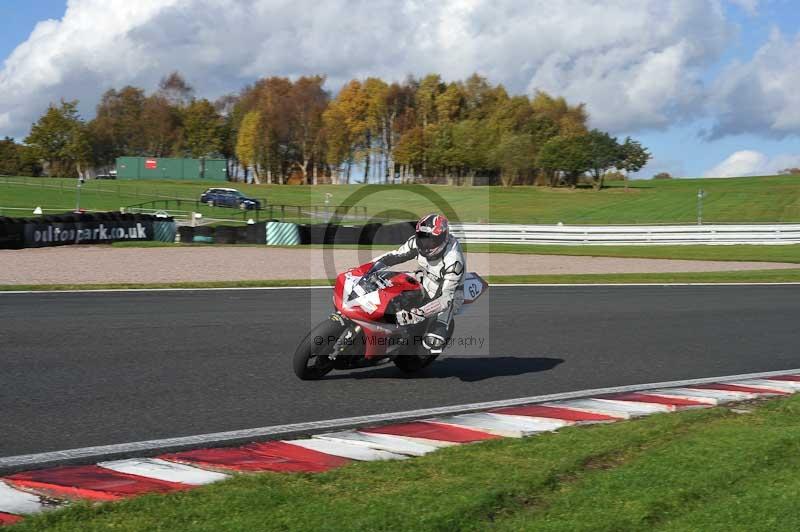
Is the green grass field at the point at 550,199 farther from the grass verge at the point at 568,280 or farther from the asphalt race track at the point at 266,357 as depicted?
the asphalt race track at the point at 266,357

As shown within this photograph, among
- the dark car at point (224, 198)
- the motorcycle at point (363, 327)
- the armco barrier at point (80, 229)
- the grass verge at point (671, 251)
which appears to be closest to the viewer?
the motorcycle at point (363, 327)

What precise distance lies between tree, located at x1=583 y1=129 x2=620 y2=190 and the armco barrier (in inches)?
2416

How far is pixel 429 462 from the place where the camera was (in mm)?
5504

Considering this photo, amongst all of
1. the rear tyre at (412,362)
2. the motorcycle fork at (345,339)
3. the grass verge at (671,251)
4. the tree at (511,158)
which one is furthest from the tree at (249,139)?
the motorcycle fork at (345,339)

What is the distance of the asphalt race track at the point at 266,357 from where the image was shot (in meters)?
6.98

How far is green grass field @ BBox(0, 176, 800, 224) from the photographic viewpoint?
59.4 metres

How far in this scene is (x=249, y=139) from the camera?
310ft

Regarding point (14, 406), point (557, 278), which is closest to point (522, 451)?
point (14, 406)

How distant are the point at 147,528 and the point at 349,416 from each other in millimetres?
3097

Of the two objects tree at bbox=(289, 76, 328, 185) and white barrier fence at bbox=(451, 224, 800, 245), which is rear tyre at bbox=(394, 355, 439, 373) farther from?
tree at bbox=(289, 76, 328, 185)

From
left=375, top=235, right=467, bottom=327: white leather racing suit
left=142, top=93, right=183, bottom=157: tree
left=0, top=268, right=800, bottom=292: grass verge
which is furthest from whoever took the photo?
left=142, top=93, right=183, bottom=157: tree

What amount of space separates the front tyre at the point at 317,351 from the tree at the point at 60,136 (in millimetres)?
87524

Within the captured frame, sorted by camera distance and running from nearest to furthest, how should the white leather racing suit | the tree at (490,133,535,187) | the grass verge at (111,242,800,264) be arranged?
the white leather racing suit < the grass verge at (111,242,800,264) < the tree at (490,133,535,187)

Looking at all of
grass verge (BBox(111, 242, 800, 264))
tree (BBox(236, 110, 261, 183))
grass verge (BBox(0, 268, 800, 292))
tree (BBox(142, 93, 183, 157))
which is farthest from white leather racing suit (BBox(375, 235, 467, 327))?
tree (BBox(142, 93, 183, 157))
